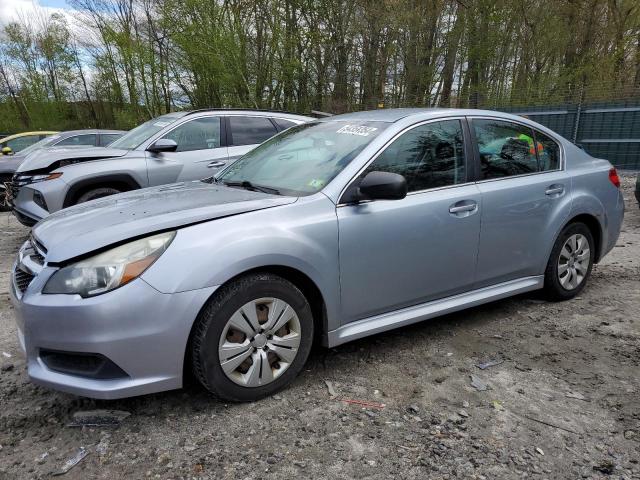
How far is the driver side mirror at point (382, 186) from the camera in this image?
287cm

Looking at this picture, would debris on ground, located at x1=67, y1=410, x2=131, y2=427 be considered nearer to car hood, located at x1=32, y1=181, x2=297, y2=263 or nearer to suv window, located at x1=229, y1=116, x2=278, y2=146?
car hood, located at x1=32, y1=181, x2=297, y2=263

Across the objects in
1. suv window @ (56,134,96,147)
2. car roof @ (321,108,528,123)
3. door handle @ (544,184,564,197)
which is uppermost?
car roof @ (321,108,528,123)

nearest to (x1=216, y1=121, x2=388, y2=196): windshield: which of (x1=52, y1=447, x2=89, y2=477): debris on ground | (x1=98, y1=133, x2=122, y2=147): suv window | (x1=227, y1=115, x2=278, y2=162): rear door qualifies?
(x1=52, y1=447, x2=89, y2=477): debris on ground

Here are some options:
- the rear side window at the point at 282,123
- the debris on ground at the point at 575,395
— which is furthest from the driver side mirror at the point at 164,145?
the debris on ground at the point at 575,395

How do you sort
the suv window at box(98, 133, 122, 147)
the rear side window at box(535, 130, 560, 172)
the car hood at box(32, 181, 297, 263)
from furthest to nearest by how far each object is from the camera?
the suv window at box(98, 133, 122, 147)
the rear side window at box(535, 130, 560, 172)
the car hood at box(32, 181, 297, 263)

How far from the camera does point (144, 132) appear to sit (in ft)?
22.6

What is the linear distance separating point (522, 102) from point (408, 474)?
16.1 m

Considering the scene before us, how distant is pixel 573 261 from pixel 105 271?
3.75 metres

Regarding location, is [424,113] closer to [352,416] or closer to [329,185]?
[329,185]

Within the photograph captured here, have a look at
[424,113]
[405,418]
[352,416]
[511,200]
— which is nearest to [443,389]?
Result: [405,418]

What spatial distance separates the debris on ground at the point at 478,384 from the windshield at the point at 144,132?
5193mm

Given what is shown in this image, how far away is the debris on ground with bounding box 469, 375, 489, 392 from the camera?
9.61 feet

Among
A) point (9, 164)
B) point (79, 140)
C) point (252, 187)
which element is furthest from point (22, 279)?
point (79, 140)

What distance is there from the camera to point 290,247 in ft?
8.94
